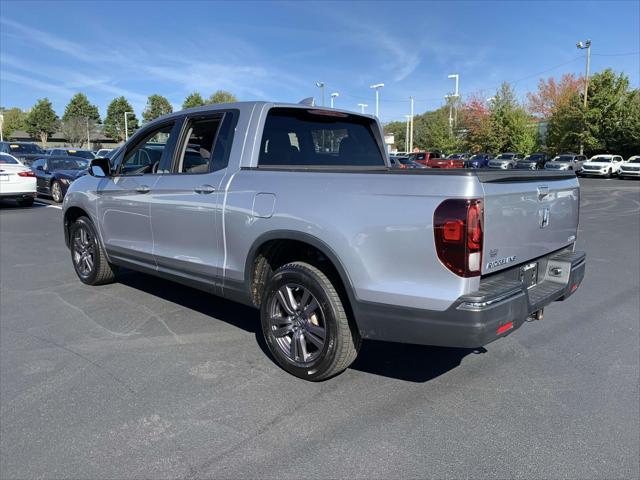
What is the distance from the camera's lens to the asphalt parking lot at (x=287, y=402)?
2.60m

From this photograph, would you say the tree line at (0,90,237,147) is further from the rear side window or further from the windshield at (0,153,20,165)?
the rear side window

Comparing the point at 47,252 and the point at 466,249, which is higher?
the point at 466,249

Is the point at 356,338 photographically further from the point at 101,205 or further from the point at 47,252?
the point at 47,252

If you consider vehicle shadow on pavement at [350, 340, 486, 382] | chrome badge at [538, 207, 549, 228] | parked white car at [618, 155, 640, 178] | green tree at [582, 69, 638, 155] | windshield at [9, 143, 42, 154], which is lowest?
vehicle shadow on pavement at [350, 340, 486, 382]

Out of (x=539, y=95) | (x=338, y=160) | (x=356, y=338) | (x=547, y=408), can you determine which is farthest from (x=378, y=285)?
(x=539, y=95)

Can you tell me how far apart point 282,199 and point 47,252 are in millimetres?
6328

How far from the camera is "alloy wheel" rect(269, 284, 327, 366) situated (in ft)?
11.1

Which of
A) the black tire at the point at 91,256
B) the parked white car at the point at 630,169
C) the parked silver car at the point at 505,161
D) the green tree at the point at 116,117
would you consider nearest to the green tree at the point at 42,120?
the green tree at the point at 116,117

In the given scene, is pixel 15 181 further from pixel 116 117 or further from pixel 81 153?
pixel 116 117

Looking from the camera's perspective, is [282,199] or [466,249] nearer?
[466,249]

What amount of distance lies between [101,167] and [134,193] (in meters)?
0.70

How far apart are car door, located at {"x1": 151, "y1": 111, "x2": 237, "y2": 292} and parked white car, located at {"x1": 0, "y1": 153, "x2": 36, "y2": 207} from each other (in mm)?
11438

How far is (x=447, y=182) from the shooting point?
266cm

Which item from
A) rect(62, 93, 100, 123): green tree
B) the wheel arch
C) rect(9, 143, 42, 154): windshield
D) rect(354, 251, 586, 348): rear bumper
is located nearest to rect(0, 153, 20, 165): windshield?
A: rect(9, 143, 42, 154): windshield
